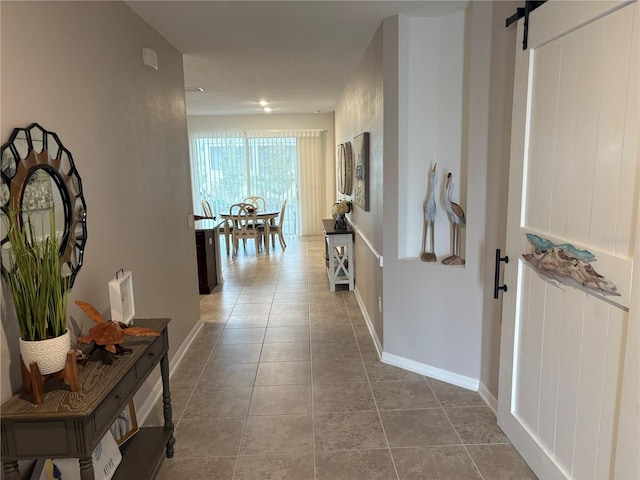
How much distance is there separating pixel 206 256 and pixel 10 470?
3985 millimetres

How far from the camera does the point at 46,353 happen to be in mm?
1473

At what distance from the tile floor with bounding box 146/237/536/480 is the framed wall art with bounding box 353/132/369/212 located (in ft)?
4.06

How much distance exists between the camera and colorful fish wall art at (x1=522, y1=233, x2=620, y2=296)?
5.04 ft

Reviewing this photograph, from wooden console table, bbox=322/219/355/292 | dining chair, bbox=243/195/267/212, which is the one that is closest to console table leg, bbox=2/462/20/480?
wooden console table, bbox=322/219/355/292

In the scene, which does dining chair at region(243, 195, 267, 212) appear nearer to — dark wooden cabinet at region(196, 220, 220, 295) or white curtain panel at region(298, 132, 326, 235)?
white curtain panel at region(298, 132, 326, 235)

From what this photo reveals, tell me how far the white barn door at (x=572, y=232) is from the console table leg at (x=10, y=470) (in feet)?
6.68

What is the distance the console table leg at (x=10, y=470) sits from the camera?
4.71 ft

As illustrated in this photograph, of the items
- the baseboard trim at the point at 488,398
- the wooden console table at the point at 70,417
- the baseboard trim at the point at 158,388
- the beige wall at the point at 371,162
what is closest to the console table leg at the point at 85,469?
the wooden console table at the point at 70,417

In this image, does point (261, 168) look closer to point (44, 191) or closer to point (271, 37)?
point (271, 37)

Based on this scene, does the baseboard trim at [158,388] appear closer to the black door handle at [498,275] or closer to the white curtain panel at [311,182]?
the black door handle at [498,275]

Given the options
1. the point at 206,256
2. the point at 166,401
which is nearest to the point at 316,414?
the point at 166,401

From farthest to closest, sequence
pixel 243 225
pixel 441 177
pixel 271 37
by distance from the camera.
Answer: pixel 243 225 < pixel 271 37 < pixel 441 177

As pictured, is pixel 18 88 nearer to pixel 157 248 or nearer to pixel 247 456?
pixel 157 248

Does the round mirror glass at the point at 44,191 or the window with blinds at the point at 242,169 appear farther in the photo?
the window with blinds at the point at 242,169
